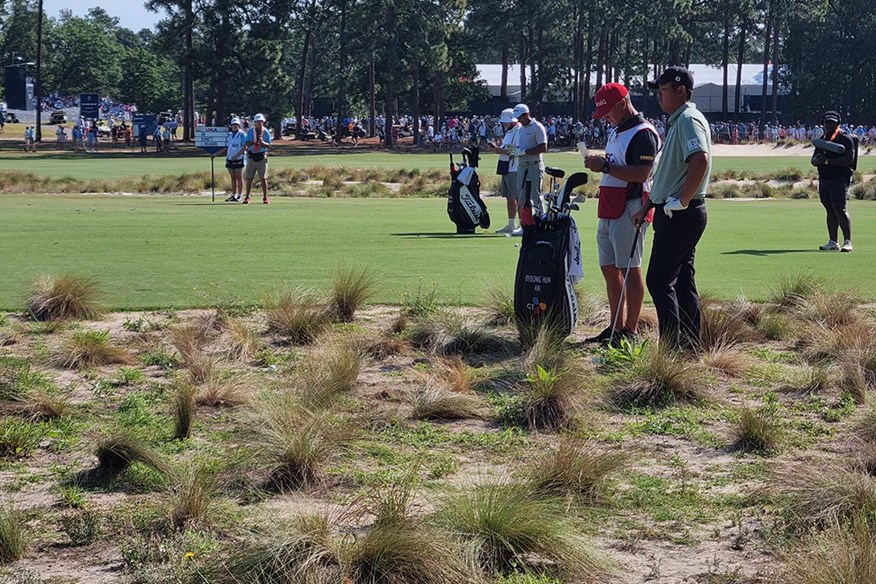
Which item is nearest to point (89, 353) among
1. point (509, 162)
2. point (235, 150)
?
point (509, 162)

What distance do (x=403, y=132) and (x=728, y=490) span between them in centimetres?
9161

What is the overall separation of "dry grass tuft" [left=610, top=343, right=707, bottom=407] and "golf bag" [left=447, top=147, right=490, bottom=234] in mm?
10749

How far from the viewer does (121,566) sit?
15.1 ft

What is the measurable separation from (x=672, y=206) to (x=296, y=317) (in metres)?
3.16

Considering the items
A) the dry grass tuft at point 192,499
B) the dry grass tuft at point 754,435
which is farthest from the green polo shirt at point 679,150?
the dry grass tuft at point 192,499

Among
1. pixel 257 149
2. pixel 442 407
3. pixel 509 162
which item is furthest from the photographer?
pixel 257 149

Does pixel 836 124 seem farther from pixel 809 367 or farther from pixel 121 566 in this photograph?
pixel 121 566

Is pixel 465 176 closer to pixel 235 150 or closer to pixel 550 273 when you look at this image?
pixel 550 273

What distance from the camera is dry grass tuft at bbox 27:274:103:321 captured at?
1034cm

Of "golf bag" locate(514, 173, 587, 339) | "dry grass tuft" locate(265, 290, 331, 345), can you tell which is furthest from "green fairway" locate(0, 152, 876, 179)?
"golf bag" locate(514, 173, 587, 339)

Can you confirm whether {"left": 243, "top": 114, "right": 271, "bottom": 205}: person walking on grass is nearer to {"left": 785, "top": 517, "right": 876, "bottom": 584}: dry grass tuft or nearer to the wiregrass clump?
the wiregrass clump

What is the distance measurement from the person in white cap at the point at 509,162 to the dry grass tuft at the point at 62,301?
27.2 ft

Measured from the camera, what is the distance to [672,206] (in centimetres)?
836

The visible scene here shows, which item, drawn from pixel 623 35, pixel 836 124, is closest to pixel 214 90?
pixel 623 35
